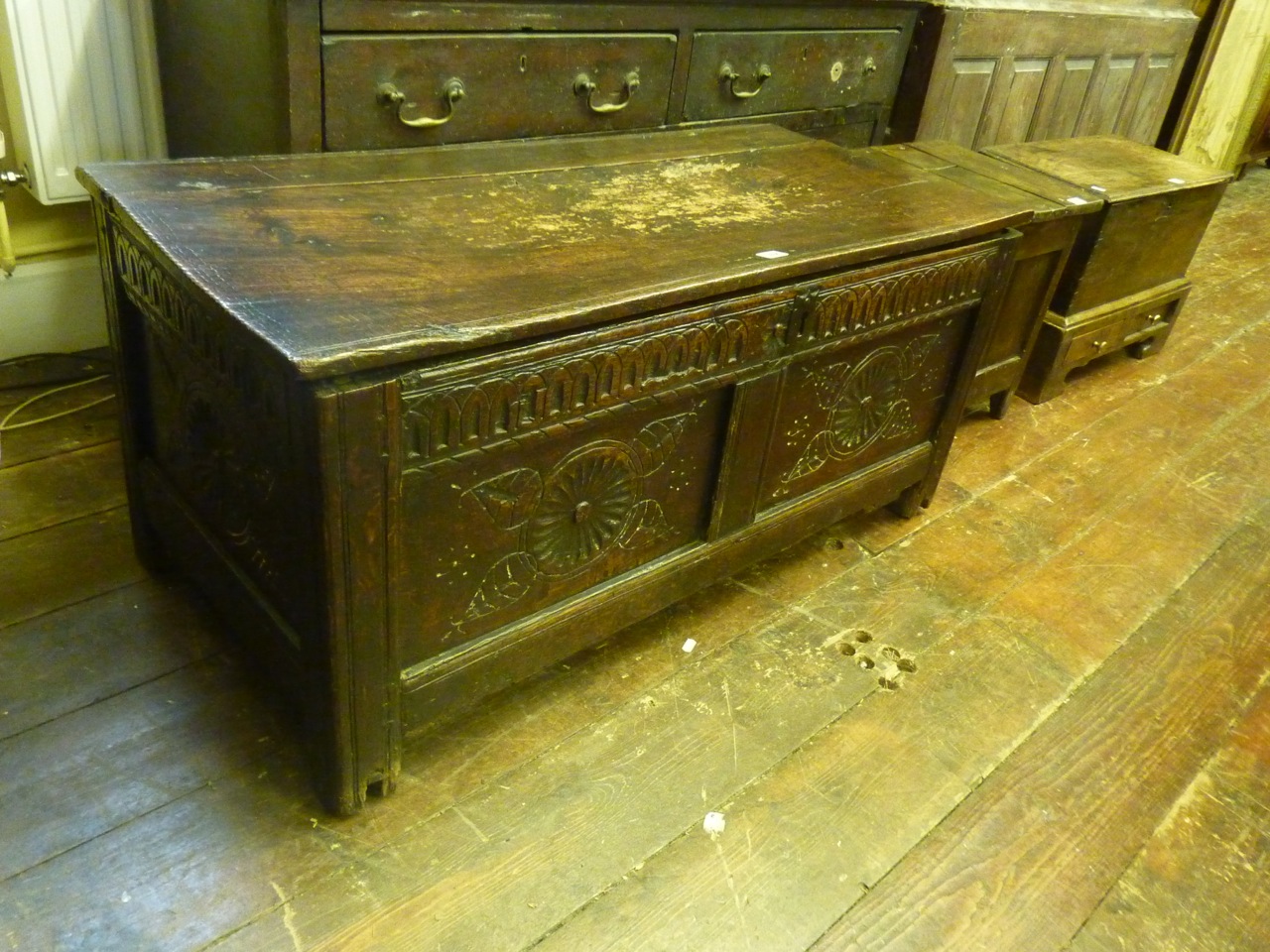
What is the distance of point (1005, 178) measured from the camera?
72.6 inches

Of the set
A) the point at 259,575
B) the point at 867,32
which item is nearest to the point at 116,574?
the point at 259,575

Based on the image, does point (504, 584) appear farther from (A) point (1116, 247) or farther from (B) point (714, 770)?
(A) point (1116, 247)

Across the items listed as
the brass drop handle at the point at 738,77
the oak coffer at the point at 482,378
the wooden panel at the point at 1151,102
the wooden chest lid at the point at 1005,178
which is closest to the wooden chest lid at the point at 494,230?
the oak coffer at the point at 482,378

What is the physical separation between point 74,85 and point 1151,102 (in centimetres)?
299

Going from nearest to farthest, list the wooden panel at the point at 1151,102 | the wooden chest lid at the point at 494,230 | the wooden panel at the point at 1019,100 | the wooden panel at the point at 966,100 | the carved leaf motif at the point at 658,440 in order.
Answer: the wooden chest lid at the point at 494,230 → the carved leaf motif at the point at 658,440 → the wooden panel at the point at 966,100 → the wooden panel at the point at 1019,100 → the wooden panel at the point at 1151,102

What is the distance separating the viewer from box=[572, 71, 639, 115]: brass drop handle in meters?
1.49

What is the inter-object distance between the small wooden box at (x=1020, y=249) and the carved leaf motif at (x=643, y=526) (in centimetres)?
85

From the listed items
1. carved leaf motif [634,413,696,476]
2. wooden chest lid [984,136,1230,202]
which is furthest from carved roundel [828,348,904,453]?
wooden chest lid [984,136,1230,202]

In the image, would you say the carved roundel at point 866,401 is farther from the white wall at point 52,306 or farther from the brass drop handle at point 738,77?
the white wall at point 52,306

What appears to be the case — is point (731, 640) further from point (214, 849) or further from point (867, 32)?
point (867, 32)

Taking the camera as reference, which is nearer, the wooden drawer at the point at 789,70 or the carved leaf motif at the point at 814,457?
the carved leaf motif at the point at 814,457

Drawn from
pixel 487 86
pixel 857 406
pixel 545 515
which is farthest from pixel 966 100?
pixel 545 515

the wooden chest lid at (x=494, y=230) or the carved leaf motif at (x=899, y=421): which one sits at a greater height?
the wooden chest lid at (x=494, y=230)

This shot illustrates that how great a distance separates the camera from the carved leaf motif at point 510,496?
1.02 meters
